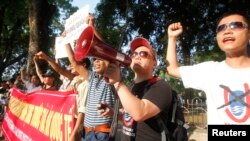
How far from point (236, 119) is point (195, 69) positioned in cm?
52

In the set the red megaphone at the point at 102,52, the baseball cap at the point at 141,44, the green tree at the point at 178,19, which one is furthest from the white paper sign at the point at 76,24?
the green tree at the point at 178,19

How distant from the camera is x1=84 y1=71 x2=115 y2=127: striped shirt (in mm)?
4000

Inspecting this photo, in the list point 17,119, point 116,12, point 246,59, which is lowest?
point 17,119

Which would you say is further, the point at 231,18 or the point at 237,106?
the point at 231,18

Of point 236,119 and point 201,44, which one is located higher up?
point 201,44

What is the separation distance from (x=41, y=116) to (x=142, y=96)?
3.38m

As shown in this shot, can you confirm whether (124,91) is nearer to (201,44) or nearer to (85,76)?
(85,76)

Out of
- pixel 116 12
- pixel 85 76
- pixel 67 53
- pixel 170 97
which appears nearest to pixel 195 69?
pixel 170 97

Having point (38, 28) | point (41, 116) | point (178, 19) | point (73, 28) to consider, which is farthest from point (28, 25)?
point (73, 28)

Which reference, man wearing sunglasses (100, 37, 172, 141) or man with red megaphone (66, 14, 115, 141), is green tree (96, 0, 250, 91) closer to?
man with red megaphone (66, 14, 115, 141)

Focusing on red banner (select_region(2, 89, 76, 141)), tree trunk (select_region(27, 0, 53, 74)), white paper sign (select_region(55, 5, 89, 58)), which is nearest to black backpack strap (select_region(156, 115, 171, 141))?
white paper sign (select_region(55, 5, 89, 58))

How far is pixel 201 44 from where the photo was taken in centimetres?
1891

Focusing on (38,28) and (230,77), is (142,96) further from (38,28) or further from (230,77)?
(38,28)

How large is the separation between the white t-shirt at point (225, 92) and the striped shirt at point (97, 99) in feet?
5.54
